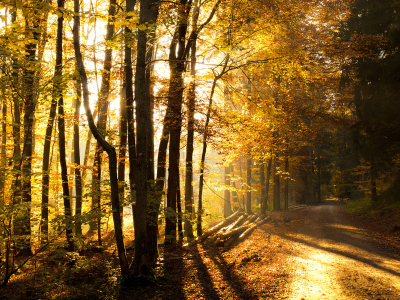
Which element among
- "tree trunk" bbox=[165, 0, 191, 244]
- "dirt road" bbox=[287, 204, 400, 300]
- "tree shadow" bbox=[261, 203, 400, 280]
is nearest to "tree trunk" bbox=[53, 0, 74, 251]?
"tree trunk" bbox=[165, 0, 191, 244]

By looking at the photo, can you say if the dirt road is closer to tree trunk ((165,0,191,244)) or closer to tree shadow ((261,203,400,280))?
tree shadow ((261,203,400,280))

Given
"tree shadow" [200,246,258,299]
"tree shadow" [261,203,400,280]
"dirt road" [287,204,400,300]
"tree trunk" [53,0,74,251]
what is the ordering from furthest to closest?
"tree shadow" [261,203,400,280]
"tree trunk" [53,0,74,251]
"tree shadow" [200,246,258,299]
"dirt road" [287,204,400,300]

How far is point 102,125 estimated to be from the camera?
11266 millimetres

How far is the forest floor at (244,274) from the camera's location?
530 cm

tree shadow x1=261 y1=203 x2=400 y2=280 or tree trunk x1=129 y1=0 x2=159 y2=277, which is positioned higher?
tree trunk x1=129 y1=0 x2=159 y2=277

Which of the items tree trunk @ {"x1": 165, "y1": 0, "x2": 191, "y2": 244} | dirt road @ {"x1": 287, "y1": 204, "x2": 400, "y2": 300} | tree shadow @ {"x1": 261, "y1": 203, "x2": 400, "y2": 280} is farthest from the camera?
tree trunk @ {"x1": 165, "y1": 0, "x2": 191, "y2": 244}

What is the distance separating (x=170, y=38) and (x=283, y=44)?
167 inches

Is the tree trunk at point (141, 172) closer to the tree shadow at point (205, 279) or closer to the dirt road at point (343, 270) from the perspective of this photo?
the tree shadow at point (205, 279)

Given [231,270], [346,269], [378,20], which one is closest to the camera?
[346,269]

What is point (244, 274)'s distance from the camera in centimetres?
656

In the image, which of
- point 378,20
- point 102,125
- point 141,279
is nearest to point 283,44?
point 378,20

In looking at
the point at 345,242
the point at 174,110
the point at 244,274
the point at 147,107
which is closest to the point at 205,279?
the point at 244,274

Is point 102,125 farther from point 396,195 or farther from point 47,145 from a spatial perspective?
point 396,195

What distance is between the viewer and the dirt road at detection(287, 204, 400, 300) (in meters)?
5.05
